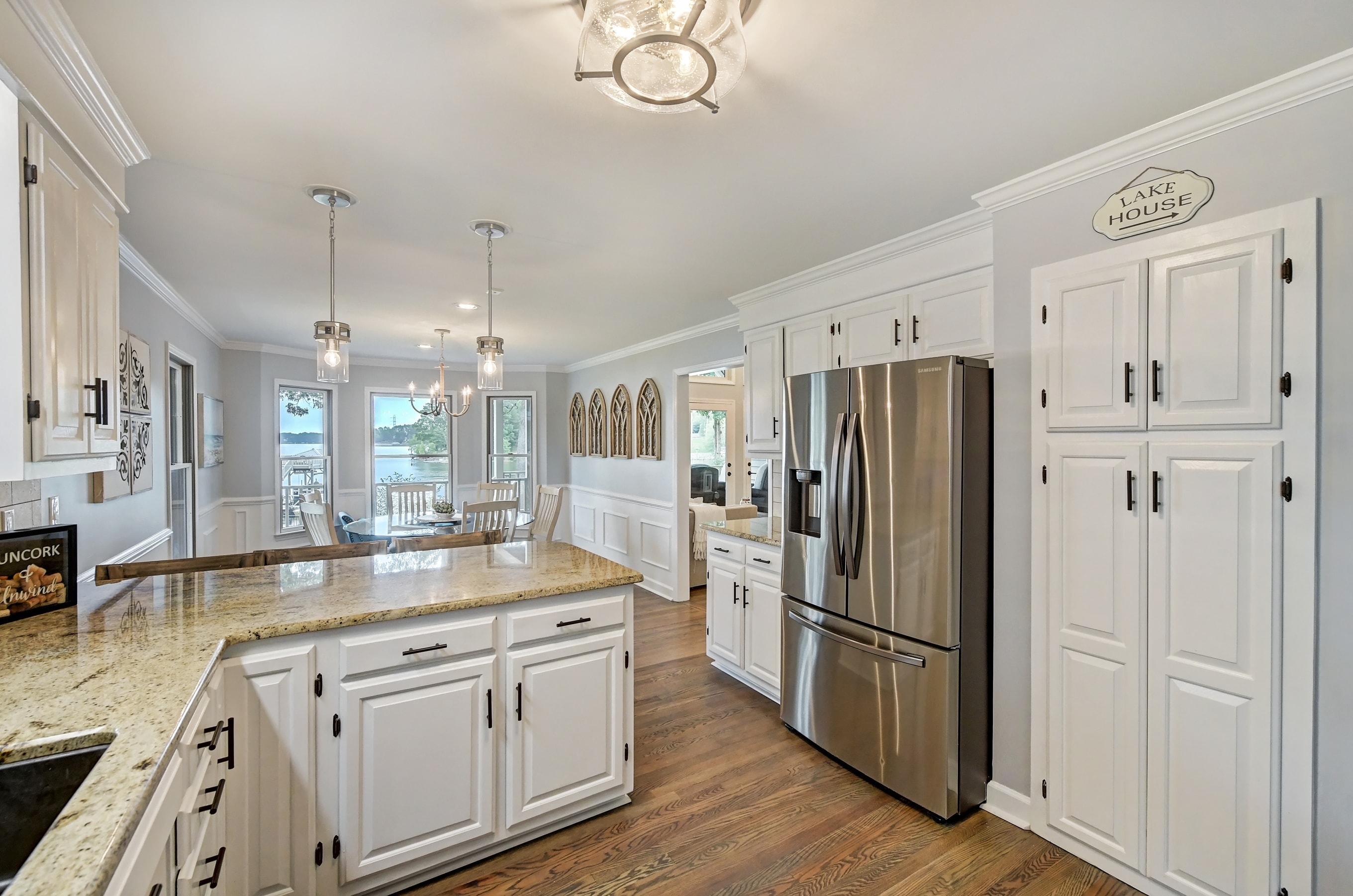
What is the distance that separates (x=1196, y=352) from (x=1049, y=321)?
0.45 metres

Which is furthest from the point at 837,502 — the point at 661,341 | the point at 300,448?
the point at 300,448

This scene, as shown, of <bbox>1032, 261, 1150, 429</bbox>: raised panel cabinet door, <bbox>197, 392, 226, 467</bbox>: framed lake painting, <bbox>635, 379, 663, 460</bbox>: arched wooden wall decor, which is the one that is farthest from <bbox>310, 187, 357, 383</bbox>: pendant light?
<bbox>635, 379, 663, 460</bbox>: arched wooden wall decor

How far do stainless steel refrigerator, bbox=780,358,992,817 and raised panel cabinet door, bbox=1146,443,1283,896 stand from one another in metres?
0.56

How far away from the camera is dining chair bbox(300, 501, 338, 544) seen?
13.2ft

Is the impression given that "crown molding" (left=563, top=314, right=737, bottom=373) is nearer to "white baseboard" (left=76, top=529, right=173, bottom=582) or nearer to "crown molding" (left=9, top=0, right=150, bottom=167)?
"crown molding" (left=9, top=0, right=150, bottom=167)

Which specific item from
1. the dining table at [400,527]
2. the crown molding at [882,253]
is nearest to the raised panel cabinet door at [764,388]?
the crown molding at [882,253]

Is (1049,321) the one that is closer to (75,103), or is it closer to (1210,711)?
(1210,711)

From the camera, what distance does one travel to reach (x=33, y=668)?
1.36 metres

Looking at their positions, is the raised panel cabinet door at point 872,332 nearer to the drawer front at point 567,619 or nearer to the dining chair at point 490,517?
the drawer front at point 567,619

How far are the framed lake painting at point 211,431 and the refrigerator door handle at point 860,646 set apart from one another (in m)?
4.82

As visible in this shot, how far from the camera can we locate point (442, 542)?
280cm

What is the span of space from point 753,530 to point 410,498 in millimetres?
4286

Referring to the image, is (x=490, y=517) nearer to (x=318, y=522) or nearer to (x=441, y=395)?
(x=441, y=395)

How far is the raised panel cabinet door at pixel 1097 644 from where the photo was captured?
6.31ft
